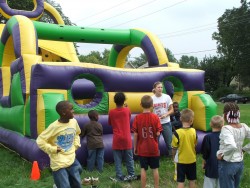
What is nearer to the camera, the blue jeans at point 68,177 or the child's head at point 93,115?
the blue jeans at point 68,177

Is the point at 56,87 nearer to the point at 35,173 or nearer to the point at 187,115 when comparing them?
the point at 35,173

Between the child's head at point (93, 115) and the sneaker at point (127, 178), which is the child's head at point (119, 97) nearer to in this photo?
the child's head at point (93, 115)

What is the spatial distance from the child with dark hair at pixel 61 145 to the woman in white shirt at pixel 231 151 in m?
1.47

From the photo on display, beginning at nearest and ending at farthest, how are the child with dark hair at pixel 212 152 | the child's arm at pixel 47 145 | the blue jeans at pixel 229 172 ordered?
the child's arm at pixel 47 145 < the blue jeans at pixel 229 172 < the child with dark hair at pixel 212 152

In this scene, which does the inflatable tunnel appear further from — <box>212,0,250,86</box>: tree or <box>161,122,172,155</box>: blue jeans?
<box>212,0,250,86</box>: tree

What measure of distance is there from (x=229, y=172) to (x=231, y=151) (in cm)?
23

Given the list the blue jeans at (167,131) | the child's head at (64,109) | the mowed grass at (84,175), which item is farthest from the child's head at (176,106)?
the child's head at (64,109)

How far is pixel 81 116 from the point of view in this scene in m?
5.85

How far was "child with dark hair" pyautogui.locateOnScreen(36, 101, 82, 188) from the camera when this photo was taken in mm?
3561

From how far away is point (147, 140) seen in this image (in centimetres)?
451

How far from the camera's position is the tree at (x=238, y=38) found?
40562mm

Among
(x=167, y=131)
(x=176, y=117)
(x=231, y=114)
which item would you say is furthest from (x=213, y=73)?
(x=231, y=114)

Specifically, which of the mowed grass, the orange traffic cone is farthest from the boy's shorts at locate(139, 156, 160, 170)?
the orange traffic cone

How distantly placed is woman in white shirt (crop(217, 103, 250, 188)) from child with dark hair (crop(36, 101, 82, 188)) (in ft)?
4.81
